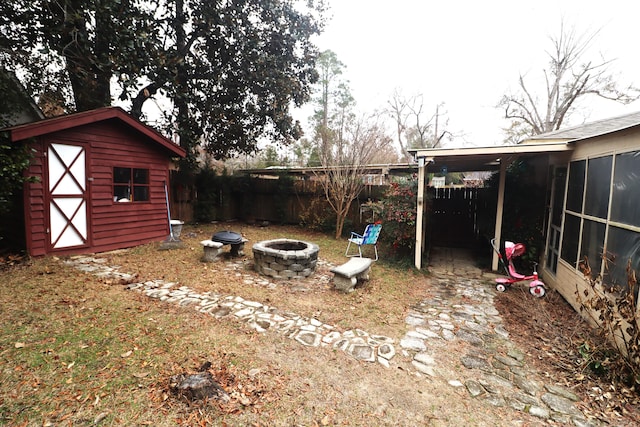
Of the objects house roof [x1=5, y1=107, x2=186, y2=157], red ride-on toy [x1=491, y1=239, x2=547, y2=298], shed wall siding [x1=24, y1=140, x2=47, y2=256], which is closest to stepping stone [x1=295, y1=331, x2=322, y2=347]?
red ride-on toy [x1=491, y1=239, x2=547, y2=298]

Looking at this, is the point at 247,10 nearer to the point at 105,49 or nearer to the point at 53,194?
the point at 105,49

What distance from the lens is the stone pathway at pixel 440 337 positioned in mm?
2261

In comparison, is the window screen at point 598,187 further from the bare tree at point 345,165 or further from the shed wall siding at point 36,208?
the shed wall siding at point 36,208

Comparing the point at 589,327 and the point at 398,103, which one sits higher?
the point at 398,103

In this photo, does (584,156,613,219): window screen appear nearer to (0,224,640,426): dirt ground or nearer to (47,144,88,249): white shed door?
(0,224,640,426): dirt ground

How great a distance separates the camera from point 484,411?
6.76 feet

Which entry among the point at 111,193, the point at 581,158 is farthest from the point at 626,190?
the point at 111,193

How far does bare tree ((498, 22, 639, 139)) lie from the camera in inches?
526

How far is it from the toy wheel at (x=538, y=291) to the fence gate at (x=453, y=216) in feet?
12.2

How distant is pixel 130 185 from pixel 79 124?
5.40ft

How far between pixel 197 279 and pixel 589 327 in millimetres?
5427

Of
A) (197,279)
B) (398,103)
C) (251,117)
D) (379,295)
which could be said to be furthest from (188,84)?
(398,103)

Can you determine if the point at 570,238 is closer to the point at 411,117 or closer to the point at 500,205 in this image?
the point at 500,205

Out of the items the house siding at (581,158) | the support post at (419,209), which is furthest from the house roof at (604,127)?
the support post at (419,209)
